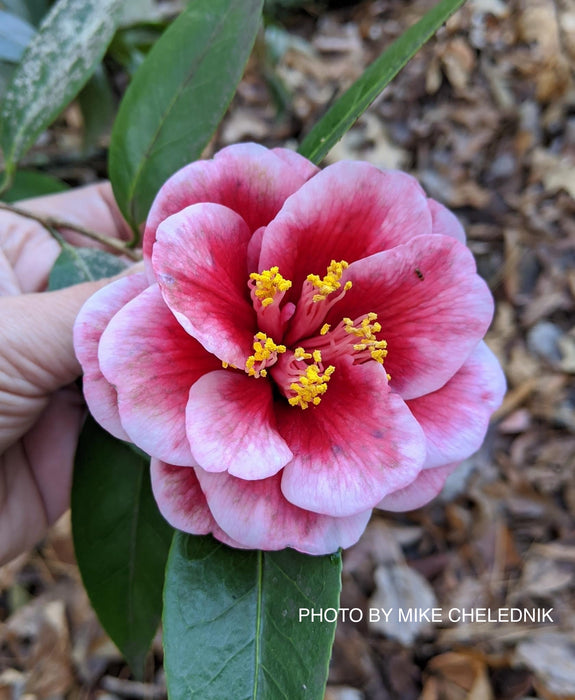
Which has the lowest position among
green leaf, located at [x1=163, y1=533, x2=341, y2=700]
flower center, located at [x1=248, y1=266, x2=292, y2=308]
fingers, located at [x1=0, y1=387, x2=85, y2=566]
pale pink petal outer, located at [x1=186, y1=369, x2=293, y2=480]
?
fingers, located at [x1=0, y1=387, x2=85, y2=566]

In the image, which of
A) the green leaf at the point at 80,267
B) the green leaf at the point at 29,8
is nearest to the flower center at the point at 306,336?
the green leaf at the point at 80,267

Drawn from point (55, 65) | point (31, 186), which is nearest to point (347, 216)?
point (55, 65)

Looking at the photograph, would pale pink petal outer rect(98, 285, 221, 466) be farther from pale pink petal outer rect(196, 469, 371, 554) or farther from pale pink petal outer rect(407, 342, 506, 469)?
pale pink petal outer rect(407, 342, 506, 469)

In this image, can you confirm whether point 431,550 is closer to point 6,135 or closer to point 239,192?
point 239,192

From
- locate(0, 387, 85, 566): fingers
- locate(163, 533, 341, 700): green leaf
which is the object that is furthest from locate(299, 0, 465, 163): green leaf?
locate(0, 387, 85, 566): fingers

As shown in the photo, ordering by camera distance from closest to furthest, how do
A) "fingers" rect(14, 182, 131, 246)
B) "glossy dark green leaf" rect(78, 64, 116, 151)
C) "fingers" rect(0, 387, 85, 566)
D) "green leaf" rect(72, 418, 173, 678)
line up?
"green leaf" rect(72, 418, 173, 678) < "fingers" rect(0, 387, 85, 566) < "fingers" rect(14, 182, 131, 246) < "glossy dark green leaf" rect(78, 64, 116, 151)

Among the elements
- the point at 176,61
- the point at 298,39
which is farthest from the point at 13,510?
the point at 298,39

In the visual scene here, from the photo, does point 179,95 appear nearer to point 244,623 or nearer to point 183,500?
point 183,500
